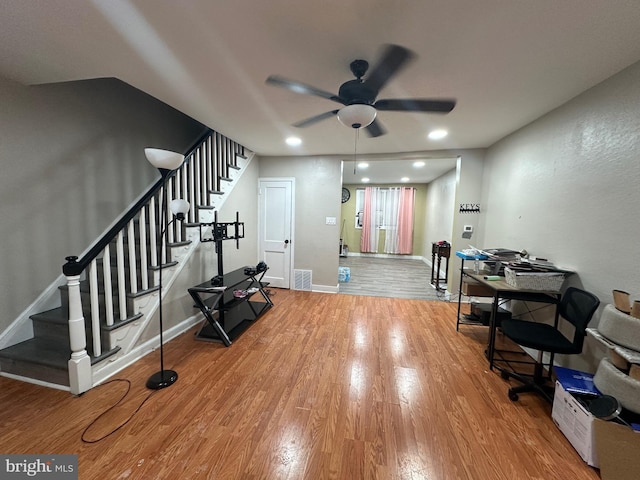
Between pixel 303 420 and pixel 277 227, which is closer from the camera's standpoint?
pixel 303 420

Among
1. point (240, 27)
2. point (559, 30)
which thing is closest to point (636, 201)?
point (559, 30)

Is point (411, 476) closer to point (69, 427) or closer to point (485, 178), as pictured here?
point (69, 427)

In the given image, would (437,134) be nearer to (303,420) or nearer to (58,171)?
(303,420)

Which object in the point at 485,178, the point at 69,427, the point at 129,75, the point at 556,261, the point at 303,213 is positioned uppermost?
the point at 129,75

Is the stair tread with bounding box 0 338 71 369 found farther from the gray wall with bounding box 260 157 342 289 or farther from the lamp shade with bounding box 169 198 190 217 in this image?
the gray wall with bounding box 260 157 342 289

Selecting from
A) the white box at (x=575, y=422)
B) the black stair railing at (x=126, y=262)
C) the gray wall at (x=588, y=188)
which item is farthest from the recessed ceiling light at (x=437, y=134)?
the black stair railing at (x=126, y=262)

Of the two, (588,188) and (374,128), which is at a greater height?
(374,128)

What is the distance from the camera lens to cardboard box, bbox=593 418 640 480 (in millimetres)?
1143

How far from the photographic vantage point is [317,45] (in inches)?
57.4

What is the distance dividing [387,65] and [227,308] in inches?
102

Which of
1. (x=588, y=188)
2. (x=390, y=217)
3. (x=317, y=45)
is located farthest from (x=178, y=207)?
(x=390, y=217)

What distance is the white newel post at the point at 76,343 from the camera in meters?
1.64

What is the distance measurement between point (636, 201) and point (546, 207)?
80cm

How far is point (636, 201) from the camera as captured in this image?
5.01 ft
